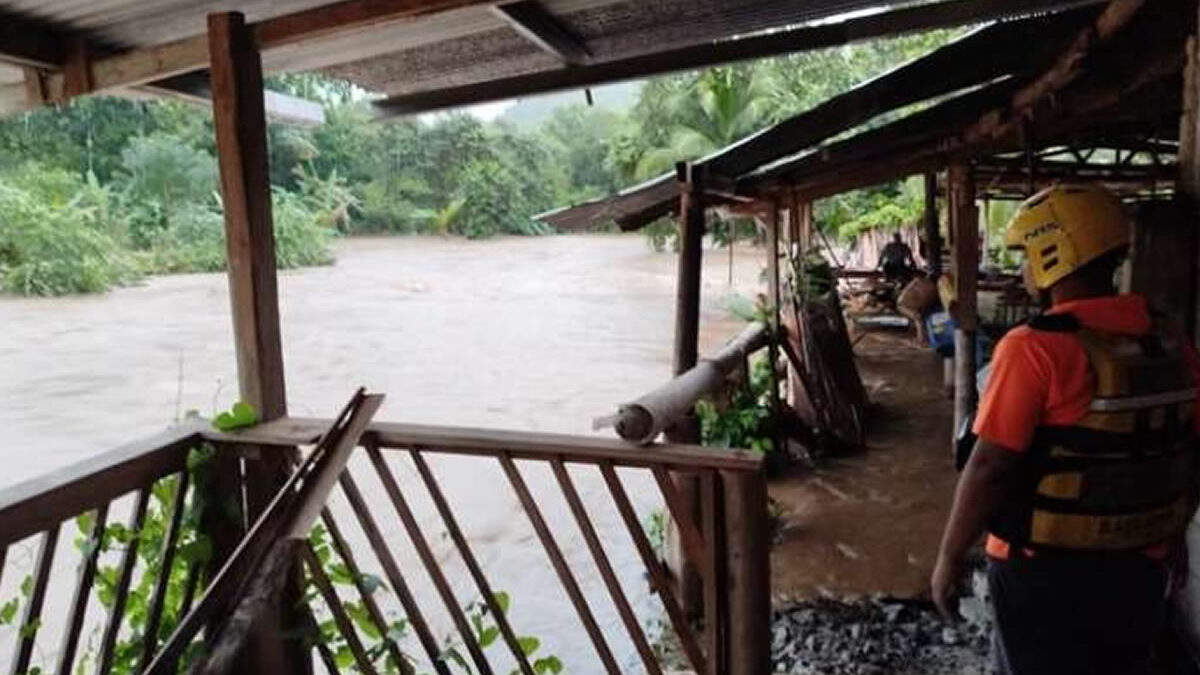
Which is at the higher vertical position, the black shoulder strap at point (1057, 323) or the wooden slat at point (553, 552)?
the black shoulder strap at point (1057, 323)

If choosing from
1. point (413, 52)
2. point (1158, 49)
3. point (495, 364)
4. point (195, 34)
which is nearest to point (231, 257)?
point (195, 34)

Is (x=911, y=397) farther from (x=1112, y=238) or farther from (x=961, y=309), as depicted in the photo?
(x=1112, y=238)

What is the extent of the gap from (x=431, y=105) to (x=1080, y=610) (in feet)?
8.46

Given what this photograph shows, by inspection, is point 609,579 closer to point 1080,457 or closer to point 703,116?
point 1080,457

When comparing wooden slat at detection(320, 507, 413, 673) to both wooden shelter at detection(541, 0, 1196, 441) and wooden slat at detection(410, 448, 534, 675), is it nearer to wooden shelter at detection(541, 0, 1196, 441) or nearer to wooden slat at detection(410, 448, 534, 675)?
wooden slat at detection(410, 448, 534, 675)

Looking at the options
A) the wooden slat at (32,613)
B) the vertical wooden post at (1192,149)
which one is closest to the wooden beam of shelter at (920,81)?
the vertical wooden post at (1192,149)

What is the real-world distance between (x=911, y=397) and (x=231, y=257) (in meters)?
6.10

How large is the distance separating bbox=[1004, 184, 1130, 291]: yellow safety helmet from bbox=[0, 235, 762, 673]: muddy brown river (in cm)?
272

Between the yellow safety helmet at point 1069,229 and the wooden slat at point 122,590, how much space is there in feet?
6.94

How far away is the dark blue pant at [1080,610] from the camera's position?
162 centimetres

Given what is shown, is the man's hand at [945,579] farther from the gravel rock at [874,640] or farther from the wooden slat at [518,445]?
the gravel rock at [874,640]

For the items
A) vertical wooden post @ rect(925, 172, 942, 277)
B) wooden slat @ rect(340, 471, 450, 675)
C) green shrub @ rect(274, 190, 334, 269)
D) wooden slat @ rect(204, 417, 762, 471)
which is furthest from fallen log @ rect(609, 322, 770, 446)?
green shrub @ rect(274, 190, 334, 269)

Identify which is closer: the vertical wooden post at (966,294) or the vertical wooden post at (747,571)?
the vertical wooden post at (747,571)

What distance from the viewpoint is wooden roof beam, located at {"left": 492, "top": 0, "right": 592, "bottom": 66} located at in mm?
2223
